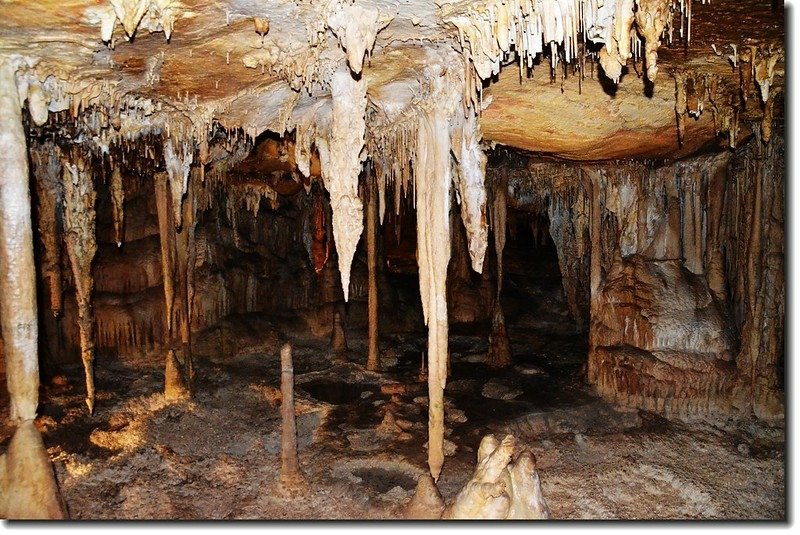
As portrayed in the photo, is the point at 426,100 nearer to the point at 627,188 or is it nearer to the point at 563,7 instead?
the point at 563,7

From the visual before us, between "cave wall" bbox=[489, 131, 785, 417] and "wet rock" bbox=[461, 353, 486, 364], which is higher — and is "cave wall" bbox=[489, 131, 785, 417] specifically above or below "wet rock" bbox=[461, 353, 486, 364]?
above

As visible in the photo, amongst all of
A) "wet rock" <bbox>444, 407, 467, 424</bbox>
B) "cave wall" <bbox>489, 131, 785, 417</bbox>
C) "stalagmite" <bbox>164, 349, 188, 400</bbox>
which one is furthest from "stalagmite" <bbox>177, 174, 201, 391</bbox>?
"cave wall" <bbox>489, 131, 785, 417</bbox>

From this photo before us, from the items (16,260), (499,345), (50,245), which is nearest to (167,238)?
(50,245)

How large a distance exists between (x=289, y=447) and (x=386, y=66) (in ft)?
14.6

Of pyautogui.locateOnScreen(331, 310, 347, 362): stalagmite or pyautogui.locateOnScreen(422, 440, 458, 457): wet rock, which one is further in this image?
pyautogui.locateOnScreen(331, 310, 347, 362): stalagmite

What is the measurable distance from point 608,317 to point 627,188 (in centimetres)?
253

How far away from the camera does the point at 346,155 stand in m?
6.48

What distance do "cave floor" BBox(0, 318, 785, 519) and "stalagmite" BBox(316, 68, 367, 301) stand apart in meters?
2.66

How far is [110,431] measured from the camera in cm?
855

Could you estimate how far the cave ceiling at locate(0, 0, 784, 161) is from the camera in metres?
4.38

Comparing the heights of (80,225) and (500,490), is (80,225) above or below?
above

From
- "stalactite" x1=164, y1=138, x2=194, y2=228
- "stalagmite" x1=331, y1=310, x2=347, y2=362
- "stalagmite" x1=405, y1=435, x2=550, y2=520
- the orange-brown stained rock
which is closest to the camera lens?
"stalagmite" x1=405, y1=435, x2=550, y2=520

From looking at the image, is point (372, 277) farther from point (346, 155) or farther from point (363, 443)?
point (346, 155)

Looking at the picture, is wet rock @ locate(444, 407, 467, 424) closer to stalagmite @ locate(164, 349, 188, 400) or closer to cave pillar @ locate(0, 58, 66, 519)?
stalagmite @ locate(164, 349, 188, 400)
